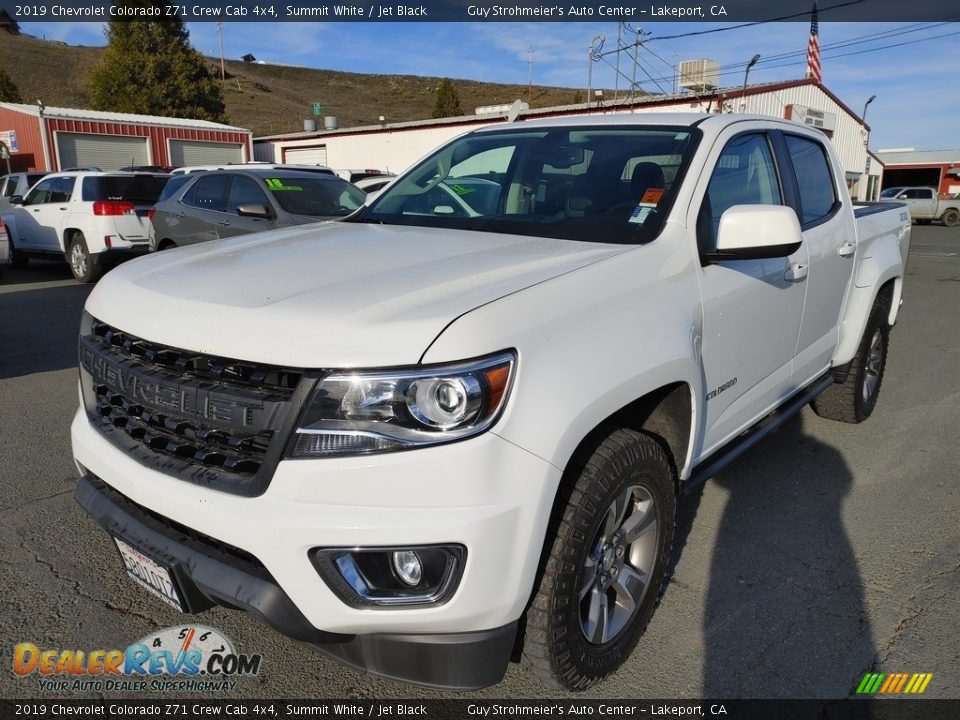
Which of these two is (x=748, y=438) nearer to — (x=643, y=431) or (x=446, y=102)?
(x=643, y=431)

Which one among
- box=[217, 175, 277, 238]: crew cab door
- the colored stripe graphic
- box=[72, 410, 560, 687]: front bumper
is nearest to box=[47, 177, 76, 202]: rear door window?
box=[217, 175, 277, 238]: crew cab door

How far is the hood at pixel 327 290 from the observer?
73.6 inches

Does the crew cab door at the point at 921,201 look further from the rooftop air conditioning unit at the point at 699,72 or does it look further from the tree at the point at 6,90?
the tree at the point at 6,90

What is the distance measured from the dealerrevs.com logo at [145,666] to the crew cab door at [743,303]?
193 centimetres

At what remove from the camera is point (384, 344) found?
183 centimetres

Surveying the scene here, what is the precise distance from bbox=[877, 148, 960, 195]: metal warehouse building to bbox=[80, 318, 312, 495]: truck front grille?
50.9 metres

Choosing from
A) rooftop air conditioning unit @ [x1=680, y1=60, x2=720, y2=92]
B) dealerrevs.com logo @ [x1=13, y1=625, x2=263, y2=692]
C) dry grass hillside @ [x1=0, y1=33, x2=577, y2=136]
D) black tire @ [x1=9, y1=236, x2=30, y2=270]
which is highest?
dry grass hillside @ [x1=0, y1=33, x2=577, y2=136]

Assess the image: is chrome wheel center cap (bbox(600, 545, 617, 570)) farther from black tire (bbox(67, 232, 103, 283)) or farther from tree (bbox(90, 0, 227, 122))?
tree (bbox(90, 0, 227, 122))

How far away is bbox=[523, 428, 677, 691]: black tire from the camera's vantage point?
2.08 meters

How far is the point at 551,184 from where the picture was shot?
3234mm

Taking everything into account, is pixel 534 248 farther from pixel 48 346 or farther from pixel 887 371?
pixel 48 346

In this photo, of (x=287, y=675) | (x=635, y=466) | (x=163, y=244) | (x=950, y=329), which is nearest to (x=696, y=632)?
(x=635, y=466)

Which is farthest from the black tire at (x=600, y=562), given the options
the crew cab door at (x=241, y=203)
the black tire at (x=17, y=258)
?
the black tire at (x=17, y=258)

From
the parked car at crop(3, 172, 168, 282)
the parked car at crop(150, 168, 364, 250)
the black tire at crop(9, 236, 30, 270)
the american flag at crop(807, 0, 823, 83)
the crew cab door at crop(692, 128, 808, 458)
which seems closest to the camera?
the crew cab door at crop(692, 128, 808, 458)
